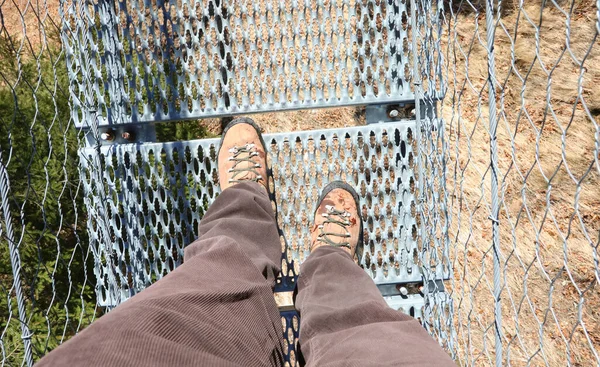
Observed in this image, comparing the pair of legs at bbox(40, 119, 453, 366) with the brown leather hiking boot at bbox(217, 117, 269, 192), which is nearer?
the pair of legs at bbox(40, 119, 453, 366)

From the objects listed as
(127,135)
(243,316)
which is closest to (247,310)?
(243,316)

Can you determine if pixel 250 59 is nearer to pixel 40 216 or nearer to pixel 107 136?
pixel 107 136

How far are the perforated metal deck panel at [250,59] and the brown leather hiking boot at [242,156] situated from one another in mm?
83

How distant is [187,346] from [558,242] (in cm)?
148

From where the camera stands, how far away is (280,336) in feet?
3.42

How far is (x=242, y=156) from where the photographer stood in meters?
1.45

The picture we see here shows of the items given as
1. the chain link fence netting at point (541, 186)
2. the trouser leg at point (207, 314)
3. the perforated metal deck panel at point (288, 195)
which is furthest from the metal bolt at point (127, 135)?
the chain link fence netting at point (541, 186)

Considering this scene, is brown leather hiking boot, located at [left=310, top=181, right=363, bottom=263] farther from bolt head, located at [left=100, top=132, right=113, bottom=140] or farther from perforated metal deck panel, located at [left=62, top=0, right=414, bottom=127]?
bolt head, located at [left=100, top=132, right=113, bottom=140]

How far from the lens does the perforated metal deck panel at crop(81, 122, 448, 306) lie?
55.5 inches

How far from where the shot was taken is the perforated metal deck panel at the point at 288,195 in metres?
1.41

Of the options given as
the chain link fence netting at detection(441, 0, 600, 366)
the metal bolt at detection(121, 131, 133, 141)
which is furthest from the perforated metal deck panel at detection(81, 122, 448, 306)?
the chain link fence netting at detection(441, 0, 600, 366)

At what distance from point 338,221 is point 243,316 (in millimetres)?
520

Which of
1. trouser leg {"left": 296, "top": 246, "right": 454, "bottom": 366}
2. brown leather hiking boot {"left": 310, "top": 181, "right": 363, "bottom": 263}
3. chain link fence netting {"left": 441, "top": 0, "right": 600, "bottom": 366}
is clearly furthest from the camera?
chain link fence netting {"left": 441, "top": 0, "right": 600, "bottom": 366}

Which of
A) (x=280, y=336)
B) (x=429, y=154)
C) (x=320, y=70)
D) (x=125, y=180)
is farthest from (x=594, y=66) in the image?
(x=125, y=180)
